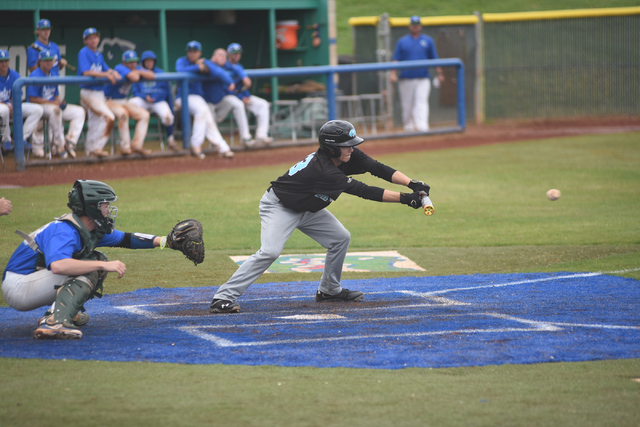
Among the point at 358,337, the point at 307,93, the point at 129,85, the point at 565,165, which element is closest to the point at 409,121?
the point at 307,93

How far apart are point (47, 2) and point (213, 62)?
13.1ft

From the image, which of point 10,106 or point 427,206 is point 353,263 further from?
point 10,106

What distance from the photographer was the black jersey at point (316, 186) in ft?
17.7

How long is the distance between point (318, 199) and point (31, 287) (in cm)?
213

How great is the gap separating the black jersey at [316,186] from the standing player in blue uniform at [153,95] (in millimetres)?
7587

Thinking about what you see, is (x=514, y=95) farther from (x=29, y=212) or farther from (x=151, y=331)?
(x=151, y=331)

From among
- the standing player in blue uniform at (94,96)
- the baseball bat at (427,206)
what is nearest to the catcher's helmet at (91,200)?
the baseball bat at (427,206)

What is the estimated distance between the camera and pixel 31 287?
15.5ft

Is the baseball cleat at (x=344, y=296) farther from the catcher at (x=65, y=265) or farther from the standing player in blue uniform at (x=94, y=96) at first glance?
the standing player in blue uniform at (x=94, y=96)

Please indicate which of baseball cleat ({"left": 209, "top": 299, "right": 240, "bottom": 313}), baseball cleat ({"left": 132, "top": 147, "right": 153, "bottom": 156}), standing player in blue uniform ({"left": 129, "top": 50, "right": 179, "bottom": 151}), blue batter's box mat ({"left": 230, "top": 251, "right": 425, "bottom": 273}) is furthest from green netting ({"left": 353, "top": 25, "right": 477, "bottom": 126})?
baseball cleat ({"left": 209, "top": 299, "right": 240, "bottom": 313})

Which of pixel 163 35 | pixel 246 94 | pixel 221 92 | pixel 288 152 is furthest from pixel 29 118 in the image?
pixel 163 35

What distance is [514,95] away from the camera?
1922 cm

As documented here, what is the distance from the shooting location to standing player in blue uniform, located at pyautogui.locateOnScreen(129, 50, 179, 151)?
1255 centimetres

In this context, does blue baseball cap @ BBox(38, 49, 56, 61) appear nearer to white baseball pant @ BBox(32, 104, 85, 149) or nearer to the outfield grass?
white baseball pant @ BBox(32, 104, 85, 149)
